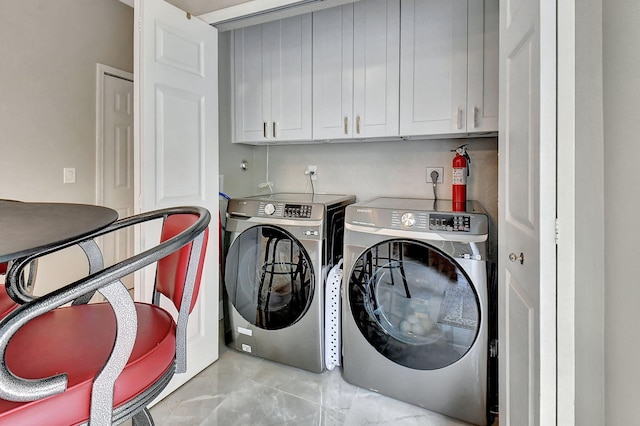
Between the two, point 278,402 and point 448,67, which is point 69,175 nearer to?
point 278,402

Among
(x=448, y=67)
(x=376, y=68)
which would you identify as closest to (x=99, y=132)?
(x=376, y=68)

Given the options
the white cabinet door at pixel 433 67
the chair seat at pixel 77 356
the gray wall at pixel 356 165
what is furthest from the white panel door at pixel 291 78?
the chair seat at pixel 77 356

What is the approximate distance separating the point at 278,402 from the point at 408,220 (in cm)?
118

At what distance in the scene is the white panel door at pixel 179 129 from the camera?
1.68 metres

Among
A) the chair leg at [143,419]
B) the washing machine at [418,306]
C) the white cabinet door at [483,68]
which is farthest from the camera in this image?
the white cabinet door at [483,68]

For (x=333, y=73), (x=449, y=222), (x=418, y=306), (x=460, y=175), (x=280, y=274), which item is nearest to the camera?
Result: (x=449, y=222)

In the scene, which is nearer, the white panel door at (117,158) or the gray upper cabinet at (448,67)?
the gray upper cabinet at (448,67)

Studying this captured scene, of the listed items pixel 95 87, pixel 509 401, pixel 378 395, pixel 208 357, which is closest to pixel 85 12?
pixel 95 87

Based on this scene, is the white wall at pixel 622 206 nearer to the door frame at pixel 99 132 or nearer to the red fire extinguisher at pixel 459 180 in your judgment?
the red fire extinguisher at pixel 459 180

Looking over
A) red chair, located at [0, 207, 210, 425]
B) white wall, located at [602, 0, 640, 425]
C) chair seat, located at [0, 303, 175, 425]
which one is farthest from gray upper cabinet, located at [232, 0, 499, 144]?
chair seat, located at [0, 303, 175, 425]

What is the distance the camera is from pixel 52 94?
226cm

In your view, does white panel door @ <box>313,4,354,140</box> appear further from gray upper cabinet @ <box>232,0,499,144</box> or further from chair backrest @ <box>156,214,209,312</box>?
chair backrest @ <box>156,214,209,312</box>

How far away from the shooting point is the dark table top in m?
0.54

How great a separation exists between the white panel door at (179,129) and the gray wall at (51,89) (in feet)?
3.37
